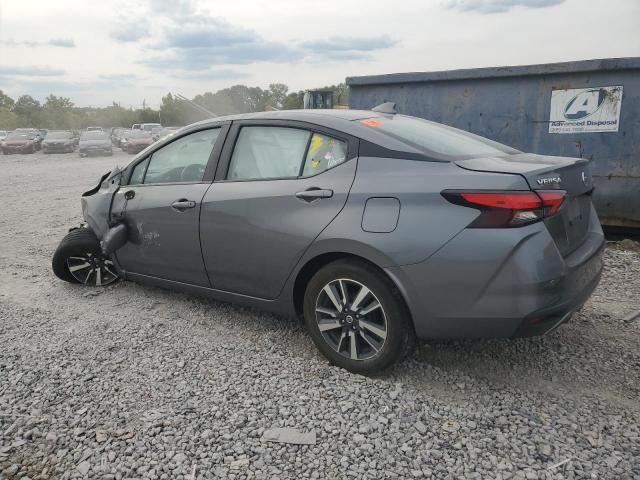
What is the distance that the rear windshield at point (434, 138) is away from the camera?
2.92 meters

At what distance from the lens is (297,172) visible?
319cm

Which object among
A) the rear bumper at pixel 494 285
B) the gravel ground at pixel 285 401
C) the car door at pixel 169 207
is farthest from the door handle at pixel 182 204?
the rear bumper at pixel 494 285

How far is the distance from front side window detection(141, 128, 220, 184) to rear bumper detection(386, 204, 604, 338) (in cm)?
174

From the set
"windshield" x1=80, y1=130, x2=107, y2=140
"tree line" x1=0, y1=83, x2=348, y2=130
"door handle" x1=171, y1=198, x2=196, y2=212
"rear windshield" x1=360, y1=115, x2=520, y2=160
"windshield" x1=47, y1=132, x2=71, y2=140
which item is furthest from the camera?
"tree line" x1=0, y1=83, x2=348, y2=130

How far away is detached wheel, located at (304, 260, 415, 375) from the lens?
278cm

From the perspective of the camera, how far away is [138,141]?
28.1m

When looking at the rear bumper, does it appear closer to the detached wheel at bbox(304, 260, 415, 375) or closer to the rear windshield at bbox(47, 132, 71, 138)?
the detached wheel at bbox(304, 260, 415, 375)

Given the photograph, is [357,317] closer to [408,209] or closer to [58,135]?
[408,209]

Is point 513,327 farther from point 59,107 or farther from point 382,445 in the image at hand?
point 59,107

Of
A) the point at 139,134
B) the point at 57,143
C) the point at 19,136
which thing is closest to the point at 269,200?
the point at 139,134

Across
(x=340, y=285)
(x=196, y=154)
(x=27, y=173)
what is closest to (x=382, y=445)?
(x=340, y=285)

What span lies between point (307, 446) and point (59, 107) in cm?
9103

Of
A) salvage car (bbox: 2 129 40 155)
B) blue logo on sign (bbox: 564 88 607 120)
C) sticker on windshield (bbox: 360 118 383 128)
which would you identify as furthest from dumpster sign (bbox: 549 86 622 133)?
salvage car (bbox: 2 129 40 155)

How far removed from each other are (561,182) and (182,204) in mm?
2419
